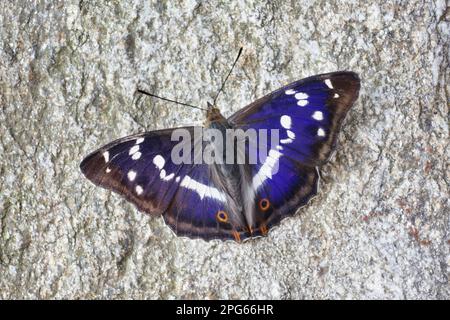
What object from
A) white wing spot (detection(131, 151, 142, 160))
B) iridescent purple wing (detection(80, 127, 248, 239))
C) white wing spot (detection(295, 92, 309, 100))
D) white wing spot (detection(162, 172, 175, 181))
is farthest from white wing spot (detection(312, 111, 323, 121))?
white wing spot (detection(131, 151, 142, 160))

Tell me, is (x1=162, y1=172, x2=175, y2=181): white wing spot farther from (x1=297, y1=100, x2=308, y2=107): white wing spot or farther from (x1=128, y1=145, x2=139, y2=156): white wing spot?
(x1=297, y1=100, x2=308, y2=107): white wing spot

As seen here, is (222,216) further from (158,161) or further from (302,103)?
(302,103)

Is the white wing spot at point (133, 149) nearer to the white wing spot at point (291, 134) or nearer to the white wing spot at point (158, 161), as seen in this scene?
the white wing spot at point (158, 161)

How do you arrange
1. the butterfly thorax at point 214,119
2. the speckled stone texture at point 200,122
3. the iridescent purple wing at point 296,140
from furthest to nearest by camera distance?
the speckled stone texture at point 200,122
the butterfly thorax at point 214,119
the iridescent purple wing at point 296,140

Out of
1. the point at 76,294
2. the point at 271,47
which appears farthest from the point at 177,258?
the point at 271,47

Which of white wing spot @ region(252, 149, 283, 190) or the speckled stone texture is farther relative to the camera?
the speckled stone texture

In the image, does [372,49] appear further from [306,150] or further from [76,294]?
[76,294]

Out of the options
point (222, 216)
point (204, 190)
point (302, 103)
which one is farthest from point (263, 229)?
point (302, 103)

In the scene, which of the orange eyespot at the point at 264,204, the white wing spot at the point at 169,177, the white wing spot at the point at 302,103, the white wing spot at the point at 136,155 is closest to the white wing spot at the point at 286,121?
the white wing spot at the point at 302,103
